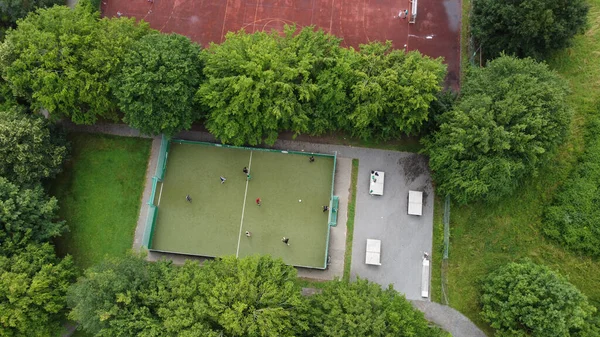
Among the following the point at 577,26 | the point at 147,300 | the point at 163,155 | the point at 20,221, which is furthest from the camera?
the point at 163,155

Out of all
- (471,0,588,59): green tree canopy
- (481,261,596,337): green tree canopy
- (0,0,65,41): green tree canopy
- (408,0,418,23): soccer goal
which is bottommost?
(481,261,596,337): green tree canopy

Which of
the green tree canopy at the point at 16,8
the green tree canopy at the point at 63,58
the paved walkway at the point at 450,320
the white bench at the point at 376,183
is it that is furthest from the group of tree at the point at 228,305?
the green tree canopy at the point at 16,8

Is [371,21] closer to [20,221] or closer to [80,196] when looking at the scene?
[80,196]

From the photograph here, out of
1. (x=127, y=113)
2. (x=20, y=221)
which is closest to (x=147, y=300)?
(x=20, y=221)

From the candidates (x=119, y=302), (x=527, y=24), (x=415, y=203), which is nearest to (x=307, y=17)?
(x=527, y=24)

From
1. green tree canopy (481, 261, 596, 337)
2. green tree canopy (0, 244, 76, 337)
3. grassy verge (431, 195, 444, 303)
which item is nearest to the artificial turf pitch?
green tree canopy (0, 244, 76, 337)

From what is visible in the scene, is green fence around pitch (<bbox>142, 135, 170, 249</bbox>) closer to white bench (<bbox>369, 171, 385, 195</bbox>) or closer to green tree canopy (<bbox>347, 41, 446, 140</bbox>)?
green tree canopy (<bbox>347, 41, 446, 140</bbox>)

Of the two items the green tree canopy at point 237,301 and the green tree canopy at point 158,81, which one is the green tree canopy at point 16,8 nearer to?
the green tree canopy at point 158,81
